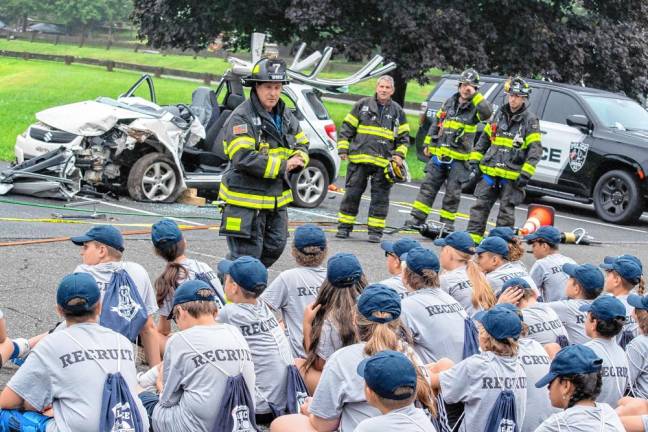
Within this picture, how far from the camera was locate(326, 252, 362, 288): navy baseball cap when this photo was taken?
643 centimetres

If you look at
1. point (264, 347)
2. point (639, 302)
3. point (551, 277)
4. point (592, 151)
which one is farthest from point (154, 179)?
point (639, 302)

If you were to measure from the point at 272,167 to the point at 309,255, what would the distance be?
171 centimetres

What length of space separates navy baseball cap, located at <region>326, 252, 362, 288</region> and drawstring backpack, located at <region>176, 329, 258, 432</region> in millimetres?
1082

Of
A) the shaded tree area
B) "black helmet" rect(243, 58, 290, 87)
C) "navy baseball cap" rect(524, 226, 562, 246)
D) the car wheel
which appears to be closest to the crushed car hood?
the car wheel

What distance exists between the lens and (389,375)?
177 inches

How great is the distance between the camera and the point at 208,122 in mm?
15023

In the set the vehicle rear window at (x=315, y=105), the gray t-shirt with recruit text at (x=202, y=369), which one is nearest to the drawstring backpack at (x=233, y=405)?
the gray t-shirt with recruit text at (x=202, y=369)

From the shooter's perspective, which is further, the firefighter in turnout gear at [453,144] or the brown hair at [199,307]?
the firefighter in turnout gear at [453,144]

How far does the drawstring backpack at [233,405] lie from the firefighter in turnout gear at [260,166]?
317 centimetres

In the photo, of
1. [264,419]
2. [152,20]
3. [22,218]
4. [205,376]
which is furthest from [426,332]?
[152,20]

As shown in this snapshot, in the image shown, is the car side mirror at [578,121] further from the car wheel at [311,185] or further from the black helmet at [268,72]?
the black helmet at [268,72]

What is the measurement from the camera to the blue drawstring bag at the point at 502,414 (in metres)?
5.73

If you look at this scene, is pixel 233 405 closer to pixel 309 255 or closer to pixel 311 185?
pixel 309 255

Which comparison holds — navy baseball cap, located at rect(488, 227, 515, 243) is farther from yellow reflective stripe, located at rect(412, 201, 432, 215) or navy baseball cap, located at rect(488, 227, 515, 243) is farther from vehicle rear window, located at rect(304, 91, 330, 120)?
vehicle rear window, located at rect(304, 91, 330, 120)
